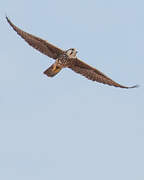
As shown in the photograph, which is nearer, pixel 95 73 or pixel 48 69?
pixel 48 69

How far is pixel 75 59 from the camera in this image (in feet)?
160

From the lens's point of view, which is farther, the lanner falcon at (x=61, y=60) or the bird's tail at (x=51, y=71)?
the lanner falcon at (x=61, y=60)

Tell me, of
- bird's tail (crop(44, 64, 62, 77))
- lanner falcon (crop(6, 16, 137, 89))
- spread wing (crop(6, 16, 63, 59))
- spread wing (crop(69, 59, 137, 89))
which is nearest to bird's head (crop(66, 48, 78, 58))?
lanner falcon (crop(6, 16, 137, 89))

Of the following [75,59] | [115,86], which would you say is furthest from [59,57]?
[115,86]

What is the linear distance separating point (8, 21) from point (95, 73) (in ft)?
22.9

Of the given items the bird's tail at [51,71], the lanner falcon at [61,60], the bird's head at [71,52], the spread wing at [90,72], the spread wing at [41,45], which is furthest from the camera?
the spread wing at [90,72]

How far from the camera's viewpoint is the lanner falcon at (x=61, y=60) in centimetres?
4722

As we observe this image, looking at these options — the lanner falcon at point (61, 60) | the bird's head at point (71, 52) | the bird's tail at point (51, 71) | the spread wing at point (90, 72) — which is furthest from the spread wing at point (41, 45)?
the bird's tail at point (51, 71)

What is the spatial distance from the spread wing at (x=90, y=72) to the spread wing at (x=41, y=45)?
59.6 inches

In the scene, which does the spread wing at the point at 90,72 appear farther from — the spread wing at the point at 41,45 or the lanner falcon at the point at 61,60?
the spread wing at the point at 41,45

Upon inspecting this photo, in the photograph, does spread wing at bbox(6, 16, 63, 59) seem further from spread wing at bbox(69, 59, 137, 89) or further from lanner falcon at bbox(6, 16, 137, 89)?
spread wing at bbox(69, 59, 137, 89)

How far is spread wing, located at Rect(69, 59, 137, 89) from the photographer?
49.3 meters

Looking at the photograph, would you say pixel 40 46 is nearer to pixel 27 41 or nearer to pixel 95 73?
pixel 27 41

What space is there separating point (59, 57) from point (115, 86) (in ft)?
13.7
